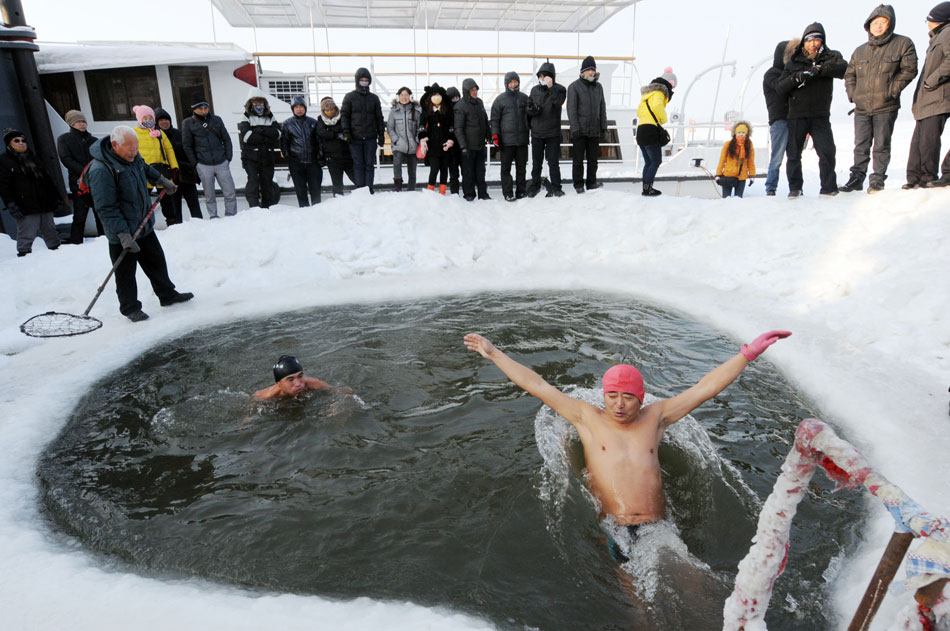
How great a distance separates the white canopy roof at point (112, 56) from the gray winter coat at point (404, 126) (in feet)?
15.1

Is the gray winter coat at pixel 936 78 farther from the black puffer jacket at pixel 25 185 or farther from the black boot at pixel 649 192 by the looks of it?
the black puffer jacket at pixel 25 185

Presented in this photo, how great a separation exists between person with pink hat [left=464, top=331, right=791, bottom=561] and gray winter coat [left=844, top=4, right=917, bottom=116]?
19.1ft

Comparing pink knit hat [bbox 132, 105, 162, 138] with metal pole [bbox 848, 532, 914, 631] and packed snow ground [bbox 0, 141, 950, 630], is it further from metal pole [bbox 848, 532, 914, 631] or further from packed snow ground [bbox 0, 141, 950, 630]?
metal pole [bbox 848, 532, 914, 631]

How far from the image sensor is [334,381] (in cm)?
583

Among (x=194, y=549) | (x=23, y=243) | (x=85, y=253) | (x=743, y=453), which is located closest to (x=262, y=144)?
(x=85, y=253)

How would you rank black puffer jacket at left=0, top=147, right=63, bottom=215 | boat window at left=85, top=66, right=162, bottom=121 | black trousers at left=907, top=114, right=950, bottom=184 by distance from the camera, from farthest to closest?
boat window at left=85, top=66, right=162, bottom=121 < black puffer jacket at left=0, top=147, right=63, bottom=215 < black trousers at left=907, top=114, right=950, bottom=184

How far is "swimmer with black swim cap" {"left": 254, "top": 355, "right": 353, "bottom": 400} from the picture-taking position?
16.5 ft

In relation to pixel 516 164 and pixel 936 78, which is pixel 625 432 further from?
pixel 516 164

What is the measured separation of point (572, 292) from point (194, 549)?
5927mm

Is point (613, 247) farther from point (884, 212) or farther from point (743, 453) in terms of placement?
point (743, 453)

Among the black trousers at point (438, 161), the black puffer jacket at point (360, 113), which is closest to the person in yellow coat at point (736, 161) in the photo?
the black trousers at point (438, 161)

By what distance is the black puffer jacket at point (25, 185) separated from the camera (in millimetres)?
9328

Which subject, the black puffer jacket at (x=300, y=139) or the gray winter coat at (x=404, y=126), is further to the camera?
the gray winter coat at (x=404, y=126)

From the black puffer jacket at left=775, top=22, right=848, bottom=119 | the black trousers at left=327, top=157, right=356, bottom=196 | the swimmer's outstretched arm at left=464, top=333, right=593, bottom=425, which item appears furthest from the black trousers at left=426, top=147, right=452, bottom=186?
the swimmer's outstretched arm at left=464, top=333, right=593, bottom=425
